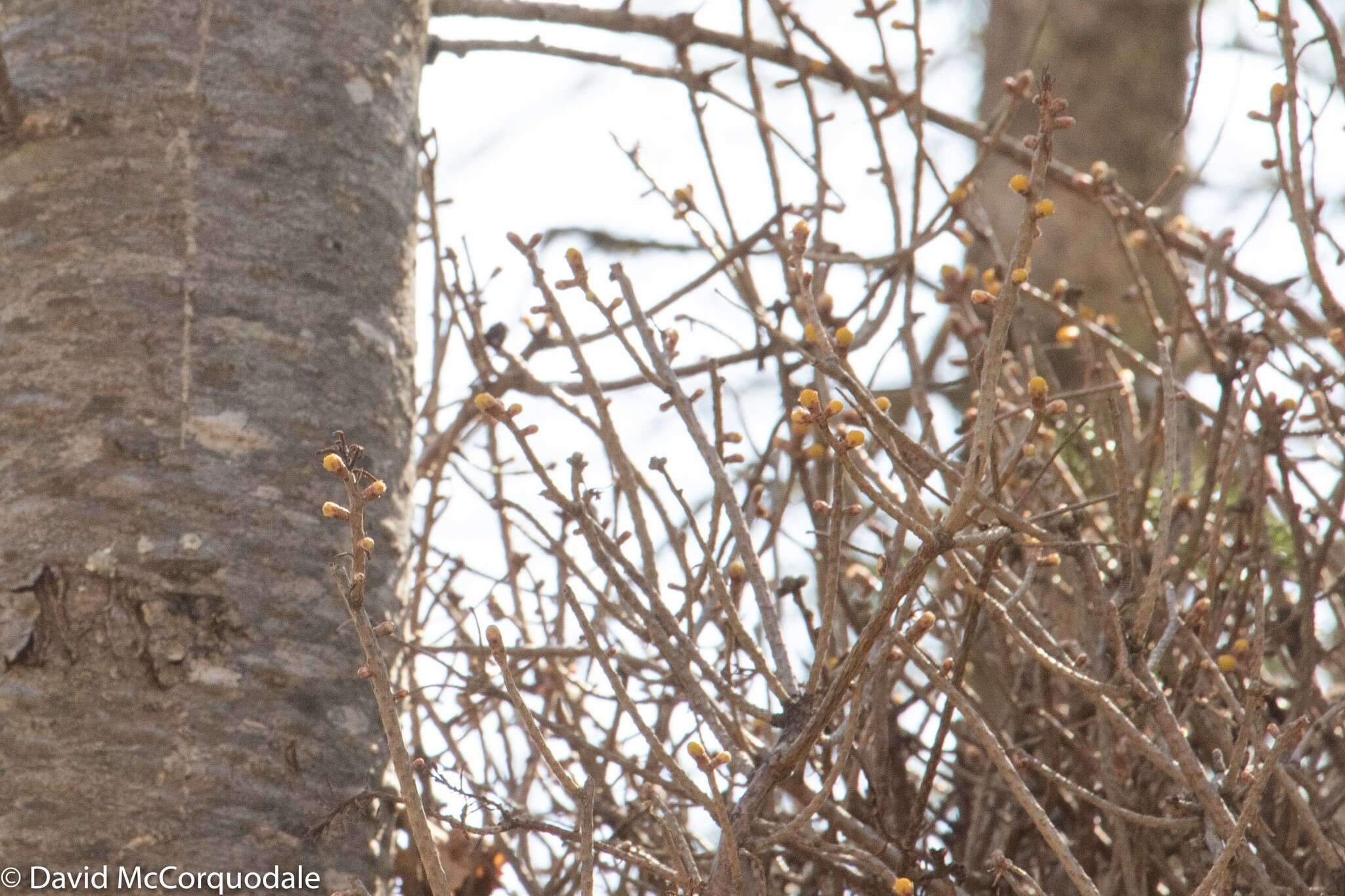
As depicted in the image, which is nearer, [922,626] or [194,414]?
[922,626]

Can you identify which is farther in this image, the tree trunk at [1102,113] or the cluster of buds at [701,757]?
the tree trunk at [1102,113]

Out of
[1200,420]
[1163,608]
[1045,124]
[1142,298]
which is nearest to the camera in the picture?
[1045,124]

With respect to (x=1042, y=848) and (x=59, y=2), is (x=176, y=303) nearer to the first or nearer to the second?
(x=59, y=2)

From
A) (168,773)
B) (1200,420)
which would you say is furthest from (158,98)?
(1200,420)

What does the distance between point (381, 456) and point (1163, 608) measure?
956 mm

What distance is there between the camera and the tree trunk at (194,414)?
1372 millimetres

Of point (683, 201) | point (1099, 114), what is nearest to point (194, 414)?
point (683, 201)

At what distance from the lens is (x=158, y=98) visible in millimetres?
1658

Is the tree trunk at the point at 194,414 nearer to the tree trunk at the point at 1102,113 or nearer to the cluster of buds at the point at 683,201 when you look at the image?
the cluster of buds at the point at 683,201

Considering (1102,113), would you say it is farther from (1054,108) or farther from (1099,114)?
(1054,108)

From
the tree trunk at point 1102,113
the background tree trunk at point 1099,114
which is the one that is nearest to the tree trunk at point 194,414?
the background tree trunk at point 1099,114

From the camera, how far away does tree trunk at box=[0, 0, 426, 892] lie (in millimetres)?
1372

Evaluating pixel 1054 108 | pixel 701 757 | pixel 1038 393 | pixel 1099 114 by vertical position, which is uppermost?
pixel 1099 114

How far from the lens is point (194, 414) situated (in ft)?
4.95
